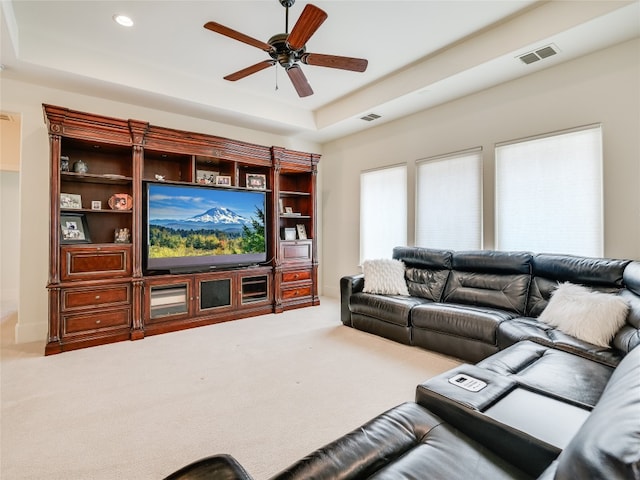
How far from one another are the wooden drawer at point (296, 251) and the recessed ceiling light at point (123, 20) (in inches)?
119

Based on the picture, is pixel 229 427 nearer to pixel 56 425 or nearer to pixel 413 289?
pixel 56 425

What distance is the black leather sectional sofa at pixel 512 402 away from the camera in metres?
0.76

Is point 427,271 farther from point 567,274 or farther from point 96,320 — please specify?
point 96,320

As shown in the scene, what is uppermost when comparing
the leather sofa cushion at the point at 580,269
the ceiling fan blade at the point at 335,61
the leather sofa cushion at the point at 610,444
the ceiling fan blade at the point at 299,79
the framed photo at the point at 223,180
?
the ceiling fan blade at the point at 299,79

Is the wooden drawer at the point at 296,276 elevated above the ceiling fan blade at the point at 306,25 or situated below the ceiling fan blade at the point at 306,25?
below

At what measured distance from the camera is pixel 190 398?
2.35 metres

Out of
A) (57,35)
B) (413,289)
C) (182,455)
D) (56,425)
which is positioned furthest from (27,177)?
(413,289)

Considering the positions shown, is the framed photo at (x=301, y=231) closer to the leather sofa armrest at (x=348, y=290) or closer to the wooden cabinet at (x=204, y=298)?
the wooden cabinet at (x=204, y=298)

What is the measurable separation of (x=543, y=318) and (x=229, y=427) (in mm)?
2589

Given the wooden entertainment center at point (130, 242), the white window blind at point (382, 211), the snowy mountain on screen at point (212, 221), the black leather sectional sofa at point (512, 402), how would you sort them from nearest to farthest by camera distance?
the black leather sectional sofa at point (512, 402) < the wooden entertainment center at point (130, 242) < the snowy mountain on screen at point (212, 221) < the white window blind at point (382, 211)

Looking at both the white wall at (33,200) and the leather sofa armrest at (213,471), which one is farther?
the white wall at (33,200)

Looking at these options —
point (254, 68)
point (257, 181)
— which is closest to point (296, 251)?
point (257, 181)

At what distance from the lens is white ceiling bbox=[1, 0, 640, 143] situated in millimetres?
2746

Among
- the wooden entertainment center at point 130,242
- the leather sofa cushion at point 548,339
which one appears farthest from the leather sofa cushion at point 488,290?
the wooden entertainment center at point 130,242
